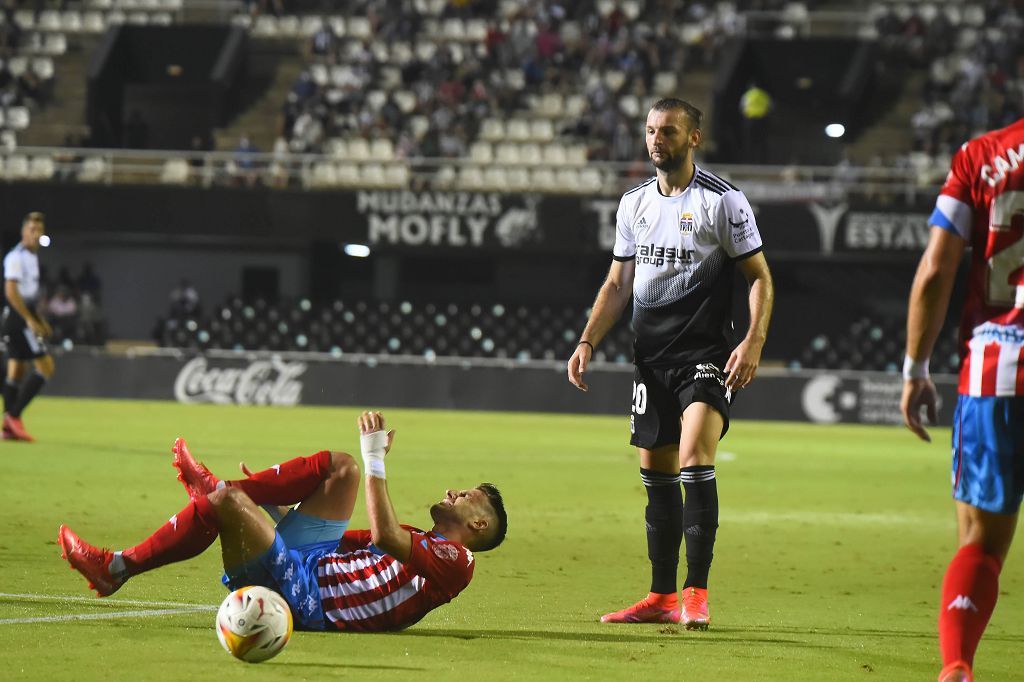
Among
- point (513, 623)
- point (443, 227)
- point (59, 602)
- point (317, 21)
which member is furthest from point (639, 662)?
point (317, 21)

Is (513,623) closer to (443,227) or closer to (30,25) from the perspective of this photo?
(443,227)

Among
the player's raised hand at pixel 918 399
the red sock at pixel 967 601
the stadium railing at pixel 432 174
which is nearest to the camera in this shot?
the player's raised hand at pixel 918 399

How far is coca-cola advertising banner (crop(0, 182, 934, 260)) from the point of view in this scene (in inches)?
1164

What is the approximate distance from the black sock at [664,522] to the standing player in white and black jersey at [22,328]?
414 inches

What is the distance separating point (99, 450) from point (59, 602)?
385 inches

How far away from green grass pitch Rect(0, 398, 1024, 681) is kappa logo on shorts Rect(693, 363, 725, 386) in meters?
1.11

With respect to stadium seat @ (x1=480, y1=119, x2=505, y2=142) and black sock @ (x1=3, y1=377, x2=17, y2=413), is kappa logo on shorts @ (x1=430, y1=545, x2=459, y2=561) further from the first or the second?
stadium seat @ (x1=480, y1=119, x2=505, y2=142)

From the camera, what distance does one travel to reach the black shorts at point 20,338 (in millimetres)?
16672

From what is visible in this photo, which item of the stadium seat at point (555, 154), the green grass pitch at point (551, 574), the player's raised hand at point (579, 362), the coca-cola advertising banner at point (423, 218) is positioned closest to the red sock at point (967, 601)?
the green grass pitch at point (551, 574)

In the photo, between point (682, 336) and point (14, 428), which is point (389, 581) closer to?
point (682, 336)

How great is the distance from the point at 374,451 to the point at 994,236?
2370 millimetres

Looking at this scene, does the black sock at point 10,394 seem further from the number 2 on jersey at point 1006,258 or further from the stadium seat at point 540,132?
the stadium seat at point 540,132

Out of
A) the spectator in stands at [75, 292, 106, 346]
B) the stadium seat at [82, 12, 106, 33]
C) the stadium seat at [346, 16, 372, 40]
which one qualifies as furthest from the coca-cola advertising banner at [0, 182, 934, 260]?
the stadium seat at [82, 12, 106, 33]

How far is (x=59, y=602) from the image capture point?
267 inches
